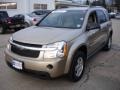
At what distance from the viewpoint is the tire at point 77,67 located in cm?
466

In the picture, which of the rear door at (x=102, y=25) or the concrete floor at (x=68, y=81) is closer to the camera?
the concrete floor at (x=68, y=81)

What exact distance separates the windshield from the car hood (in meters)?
0.38

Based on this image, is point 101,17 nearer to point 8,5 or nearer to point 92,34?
point 92,34

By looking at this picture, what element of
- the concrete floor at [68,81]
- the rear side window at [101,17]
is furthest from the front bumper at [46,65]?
the rear side window at [101,17]

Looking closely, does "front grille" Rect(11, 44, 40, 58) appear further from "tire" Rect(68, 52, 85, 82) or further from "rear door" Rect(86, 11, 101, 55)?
"rear door" Rect(86, 11, 101, 55)

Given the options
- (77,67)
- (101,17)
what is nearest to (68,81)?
(77,67)

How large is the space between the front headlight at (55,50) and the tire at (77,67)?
1.36 ft

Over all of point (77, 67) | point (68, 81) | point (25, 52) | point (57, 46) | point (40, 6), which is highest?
point (40, 6)

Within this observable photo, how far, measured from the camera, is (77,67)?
16.2 feet

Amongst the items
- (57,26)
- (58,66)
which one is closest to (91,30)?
(57,26)

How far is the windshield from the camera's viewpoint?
5.48m

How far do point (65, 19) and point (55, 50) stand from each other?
1654mm

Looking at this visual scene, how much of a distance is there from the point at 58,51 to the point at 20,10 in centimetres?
2185

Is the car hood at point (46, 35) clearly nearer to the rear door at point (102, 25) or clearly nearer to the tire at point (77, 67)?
the tire at point (77, 67)
